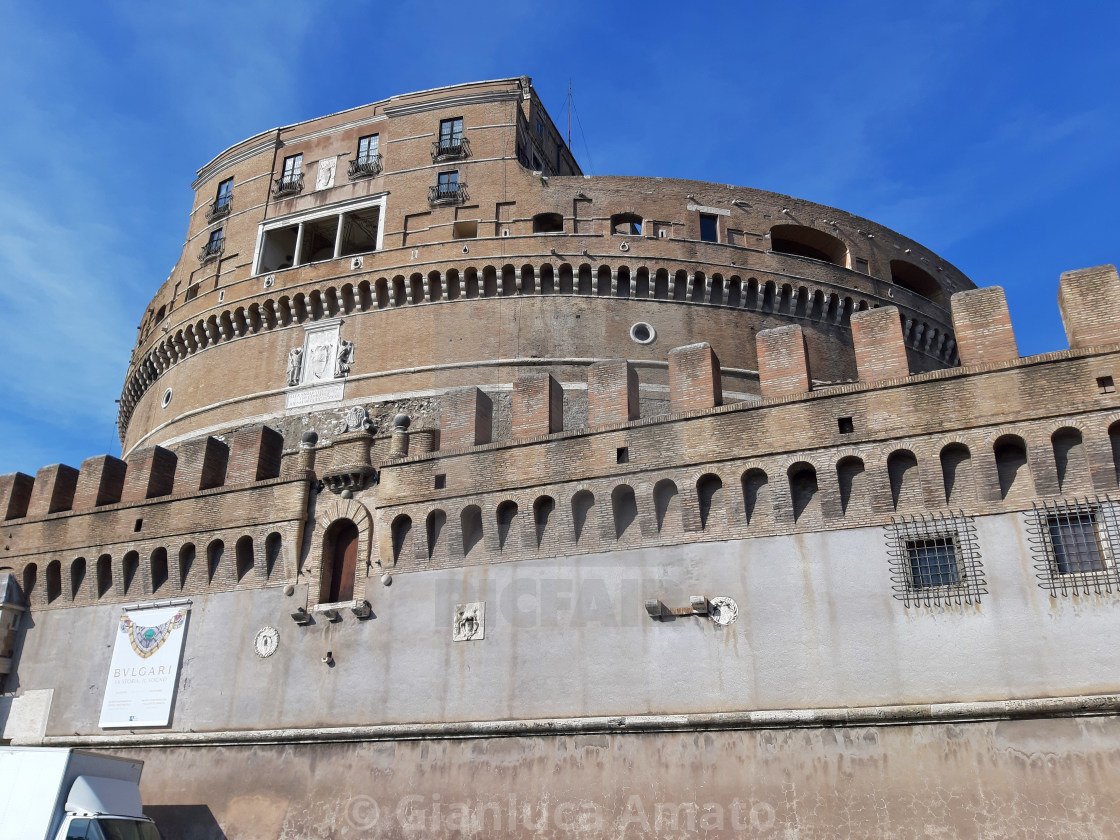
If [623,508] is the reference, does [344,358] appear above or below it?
above

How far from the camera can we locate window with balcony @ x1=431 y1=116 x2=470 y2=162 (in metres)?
25.6

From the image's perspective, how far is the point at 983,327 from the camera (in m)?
12.2

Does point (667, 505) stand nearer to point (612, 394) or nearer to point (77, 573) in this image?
point (612, 394)

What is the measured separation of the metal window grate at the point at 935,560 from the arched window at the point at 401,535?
6802mm

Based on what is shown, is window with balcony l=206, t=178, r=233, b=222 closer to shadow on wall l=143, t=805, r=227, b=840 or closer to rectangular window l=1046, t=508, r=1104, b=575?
shadow on wall l=143, t=805, r=227, b=840

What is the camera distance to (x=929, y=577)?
37.3ft

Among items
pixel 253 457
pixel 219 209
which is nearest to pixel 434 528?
pixel 253 457

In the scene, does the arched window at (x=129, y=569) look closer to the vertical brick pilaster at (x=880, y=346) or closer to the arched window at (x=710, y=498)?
the arched window at (x=710, y=498)

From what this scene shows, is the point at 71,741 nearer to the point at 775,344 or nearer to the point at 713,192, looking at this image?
the point at 775,344

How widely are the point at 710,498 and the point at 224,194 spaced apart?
70.9 feet

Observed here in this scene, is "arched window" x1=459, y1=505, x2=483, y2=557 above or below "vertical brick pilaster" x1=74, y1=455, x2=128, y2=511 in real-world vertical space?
below

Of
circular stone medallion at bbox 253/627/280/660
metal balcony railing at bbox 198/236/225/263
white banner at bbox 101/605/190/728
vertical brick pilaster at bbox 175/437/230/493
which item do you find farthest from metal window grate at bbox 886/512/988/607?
metal balcony railing at bbox 198/236/225/263

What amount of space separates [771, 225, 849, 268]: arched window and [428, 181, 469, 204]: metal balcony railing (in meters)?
7.93

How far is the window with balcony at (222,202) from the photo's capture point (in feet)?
93.7
